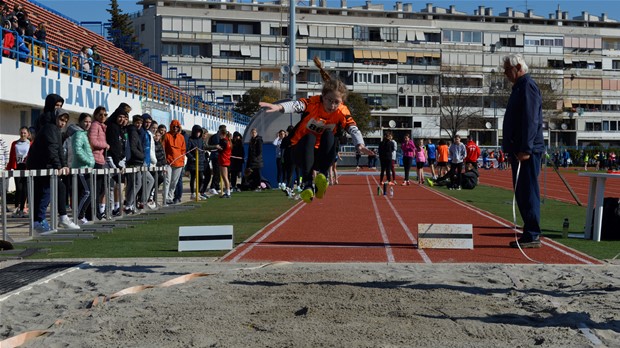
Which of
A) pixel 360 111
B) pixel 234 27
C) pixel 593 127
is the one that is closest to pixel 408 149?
pixel 360 111

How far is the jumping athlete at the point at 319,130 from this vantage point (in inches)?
420

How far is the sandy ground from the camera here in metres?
5.96

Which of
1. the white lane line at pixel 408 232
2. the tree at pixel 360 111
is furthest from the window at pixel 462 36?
the white lane line at pixel 408 232

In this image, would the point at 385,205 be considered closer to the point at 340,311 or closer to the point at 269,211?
the point at 269,211

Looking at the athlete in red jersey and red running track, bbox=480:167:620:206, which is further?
red running track, bbox=480:167:620:206

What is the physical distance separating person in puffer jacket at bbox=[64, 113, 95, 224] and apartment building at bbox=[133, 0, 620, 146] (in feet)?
215

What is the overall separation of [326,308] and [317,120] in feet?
14.5

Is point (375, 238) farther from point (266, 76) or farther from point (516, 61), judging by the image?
point (266, 76)

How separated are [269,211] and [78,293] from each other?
1060cm

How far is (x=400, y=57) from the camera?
92.6m

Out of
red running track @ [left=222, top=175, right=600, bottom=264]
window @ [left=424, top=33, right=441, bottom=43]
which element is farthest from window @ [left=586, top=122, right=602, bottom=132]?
red running track @ [left=222, top=175, right=600, bottom=264]

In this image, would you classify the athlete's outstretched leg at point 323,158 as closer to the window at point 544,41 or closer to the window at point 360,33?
the window at point 360,33

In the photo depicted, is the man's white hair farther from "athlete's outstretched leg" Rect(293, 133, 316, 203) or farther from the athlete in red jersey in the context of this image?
the athlete in red jersey

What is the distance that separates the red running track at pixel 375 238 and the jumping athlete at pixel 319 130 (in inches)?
38.0
